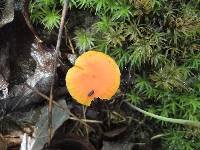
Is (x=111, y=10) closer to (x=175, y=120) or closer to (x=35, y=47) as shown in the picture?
(x=35, y=47)

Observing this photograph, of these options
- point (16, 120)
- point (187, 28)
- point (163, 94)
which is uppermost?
point (187, 28)

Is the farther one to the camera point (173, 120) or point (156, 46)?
point (156, 46)

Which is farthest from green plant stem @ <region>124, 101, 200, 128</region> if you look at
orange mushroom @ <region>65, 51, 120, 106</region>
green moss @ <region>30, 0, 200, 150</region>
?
orange mushroom @ <region>65, 51, 120, 106</region>

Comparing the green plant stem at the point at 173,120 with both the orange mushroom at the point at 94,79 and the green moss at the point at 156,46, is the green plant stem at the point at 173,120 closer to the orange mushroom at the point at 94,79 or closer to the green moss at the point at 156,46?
the green moss at the point at 156,46

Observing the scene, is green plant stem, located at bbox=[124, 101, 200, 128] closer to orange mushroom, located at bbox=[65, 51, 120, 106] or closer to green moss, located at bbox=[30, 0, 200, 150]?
green moss, located at bbox=[30, 0, 200, 150]

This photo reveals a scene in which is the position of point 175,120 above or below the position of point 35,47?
below

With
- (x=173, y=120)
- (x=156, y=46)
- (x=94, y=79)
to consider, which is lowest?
(x=173, y=120)

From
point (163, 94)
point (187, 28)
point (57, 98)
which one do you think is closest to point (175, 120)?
point (163, 94)

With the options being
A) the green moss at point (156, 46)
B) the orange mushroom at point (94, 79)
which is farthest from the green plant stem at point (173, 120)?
the orange mushroom at point (94, 79)
